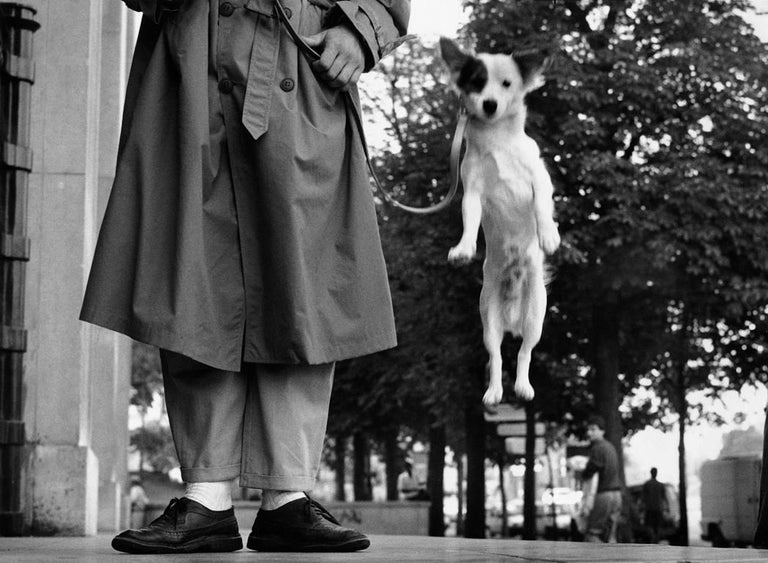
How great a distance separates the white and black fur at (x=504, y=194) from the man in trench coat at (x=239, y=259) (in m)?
0.38

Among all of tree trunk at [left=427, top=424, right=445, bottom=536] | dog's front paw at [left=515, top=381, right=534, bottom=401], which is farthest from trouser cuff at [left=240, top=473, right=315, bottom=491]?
tree trunk at [left=427, top=424, right=445, bottom=536]

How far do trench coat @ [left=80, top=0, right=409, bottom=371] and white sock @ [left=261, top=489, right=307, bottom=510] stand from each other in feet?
1.40

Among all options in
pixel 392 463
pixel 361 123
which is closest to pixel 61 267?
pixel 361 123

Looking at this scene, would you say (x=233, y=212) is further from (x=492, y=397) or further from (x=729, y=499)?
(x=729, y=499)

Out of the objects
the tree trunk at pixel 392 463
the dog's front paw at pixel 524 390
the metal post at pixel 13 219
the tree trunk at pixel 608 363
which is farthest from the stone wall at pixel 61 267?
the tree trunk at pixel 392 463

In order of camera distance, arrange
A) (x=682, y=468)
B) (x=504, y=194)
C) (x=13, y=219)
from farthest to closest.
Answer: (x=682, y=468) < (x=13, y=219) < (x=504, y=194)

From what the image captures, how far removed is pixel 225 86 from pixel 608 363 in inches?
875

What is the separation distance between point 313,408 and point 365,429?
105 ft

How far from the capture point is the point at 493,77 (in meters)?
4.18

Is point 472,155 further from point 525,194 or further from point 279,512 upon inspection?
point 279,512

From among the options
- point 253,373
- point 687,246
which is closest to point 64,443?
point 253,373

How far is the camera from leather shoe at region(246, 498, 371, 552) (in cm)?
413

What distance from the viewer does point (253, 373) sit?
4.25 meters

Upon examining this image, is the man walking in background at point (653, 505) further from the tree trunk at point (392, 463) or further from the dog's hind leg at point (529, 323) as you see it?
the dog's hind leg at point (529, 323)
